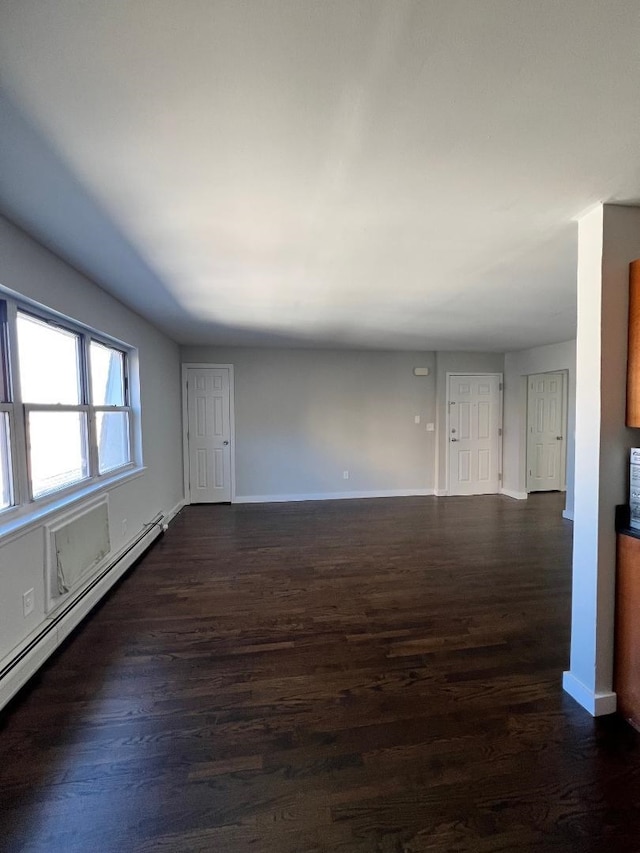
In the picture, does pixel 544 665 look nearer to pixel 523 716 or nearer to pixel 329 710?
pixel 523 716

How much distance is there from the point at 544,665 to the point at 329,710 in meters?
1.23

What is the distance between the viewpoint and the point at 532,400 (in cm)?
621

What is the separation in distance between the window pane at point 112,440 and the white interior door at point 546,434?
20.0ft

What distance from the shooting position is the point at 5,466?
1.95 meters

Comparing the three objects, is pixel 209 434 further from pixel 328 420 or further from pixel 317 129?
pixel 317 129

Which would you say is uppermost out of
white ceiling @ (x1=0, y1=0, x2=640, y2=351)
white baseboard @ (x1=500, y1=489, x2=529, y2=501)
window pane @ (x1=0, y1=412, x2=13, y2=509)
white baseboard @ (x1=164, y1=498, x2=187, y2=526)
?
white ceiling @ (x1=0, y1=0, x2=640, y2=351)

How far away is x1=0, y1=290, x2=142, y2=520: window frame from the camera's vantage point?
1.93 metres

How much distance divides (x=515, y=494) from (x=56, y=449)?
612cm

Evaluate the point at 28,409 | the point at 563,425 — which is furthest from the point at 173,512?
the point at 563,425

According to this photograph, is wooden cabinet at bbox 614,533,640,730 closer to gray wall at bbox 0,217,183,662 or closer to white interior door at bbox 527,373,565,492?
gray wall at bbox 0,217,183,662

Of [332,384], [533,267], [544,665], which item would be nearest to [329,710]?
[544,665]

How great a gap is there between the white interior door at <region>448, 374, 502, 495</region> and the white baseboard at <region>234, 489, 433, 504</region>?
654 millimetres

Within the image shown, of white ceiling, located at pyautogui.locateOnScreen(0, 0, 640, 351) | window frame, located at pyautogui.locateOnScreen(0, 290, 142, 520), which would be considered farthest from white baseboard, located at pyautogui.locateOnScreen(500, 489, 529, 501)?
window frame, located at pyautogui.locateOnScreen(0, 290, 142, 520)

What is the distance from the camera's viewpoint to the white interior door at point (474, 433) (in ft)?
19.8
